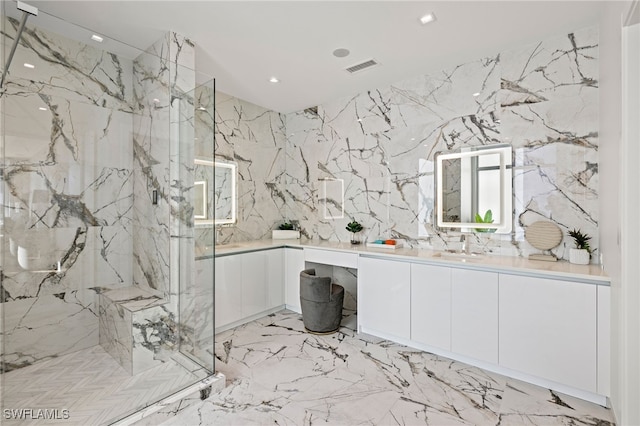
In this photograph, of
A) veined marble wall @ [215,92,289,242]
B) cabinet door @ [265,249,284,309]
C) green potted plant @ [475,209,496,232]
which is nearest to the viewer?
green potted plant @ [475,209,496,232]

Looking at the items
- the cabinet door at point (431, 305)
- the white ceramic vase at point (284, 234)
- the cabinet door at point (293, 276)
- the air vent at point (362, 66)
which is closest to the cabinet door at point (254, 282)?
the cabinet door at point (293, 276)

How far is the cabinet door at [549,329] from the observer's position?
206cm

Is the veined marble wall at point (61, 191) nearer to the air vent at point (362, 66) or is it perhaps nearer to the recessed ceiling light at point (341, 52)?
the recessed ceiling light at point (341, 52)

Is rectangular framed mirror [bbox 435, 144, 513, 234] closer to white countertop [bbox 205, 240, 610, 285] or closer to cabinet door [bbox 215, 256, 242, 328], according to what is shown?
white countertop [bbox 205, 240, 610, 285]

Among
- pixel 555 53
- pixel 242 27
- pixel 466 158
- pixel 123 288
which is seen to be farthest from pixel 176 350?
pixel 555 53

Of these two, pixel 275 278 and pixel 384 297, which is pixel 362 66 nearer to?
pixel 384 297

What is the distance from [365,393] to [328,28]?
2759 mm

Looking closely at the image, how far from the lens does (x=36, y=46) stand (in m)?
2.10

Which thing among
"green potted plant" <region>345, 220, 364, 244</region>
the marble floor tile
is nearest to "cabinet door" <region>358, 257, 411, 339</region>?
the marble floor tile

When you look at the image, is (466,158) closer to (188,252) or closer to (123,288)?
(188,252)

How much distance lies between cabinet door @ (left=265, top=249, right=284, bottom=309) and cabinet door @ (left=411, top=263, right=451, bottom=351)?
169cm

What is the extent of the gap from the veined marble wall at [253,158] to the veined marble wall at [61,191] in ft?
4.62

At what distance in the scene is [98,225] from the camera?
2.35 metres

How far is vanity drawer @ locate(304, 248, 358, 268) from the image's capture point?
330 cm
